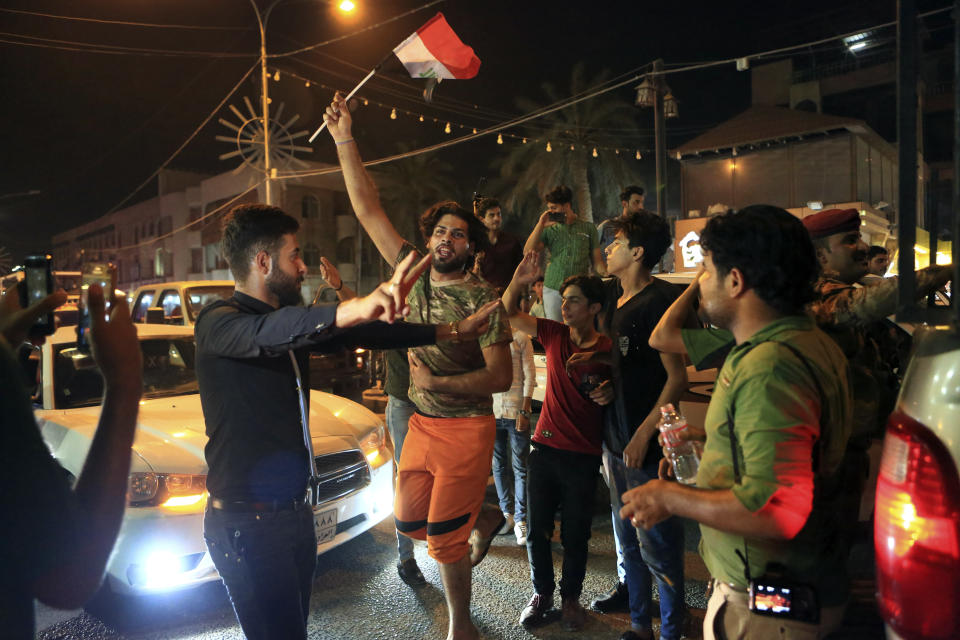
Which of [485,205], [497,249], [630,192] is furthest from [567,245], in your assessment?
[630,192]

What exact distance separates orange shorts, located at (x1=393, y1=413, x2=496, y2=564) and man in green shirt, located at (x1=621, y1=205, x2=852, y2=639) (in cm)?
163

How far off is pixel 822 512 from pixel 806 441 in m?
0.34

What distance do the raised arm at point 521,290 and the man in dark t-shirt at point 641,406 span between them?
46 centimetres

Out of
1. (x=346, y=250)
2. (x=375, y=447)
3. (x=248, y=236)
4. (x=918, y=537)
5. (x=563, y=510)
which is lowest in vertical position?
(x=563, y=510)

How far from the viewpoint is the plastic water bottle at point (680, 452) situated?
2211 millimetres

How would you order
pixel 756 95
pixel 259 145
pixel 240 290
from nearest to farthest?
pixel 240 290
pixel 259 145
pixel 756 95

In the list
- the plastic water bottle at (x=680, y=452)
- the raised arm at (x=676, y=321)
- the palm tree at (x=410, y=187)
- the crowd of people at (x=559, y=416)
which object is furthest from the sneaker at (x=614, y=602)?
the palm tree at (x=410, y=187)

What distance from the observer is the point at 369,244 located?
4841cm

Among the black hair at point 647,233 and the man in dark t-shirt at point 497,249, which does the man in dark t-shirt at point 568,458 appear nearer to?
the black hair at point 647,233

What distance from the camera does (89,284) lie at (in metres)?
1.49

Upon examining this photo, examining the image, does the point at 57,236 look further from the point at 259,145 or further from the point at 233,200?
the point at 259,145

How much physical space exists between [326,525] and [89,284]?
3133 millimetres

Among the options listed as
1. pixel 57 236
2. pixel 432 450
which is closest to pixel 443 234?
pixel 432 450

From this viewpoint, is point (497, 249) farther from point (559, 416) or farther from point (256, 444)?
point (256, 444)
